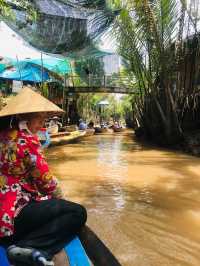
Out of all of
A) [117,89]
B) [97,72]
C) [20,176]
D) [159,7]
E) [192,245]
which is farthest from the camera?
[97,72]

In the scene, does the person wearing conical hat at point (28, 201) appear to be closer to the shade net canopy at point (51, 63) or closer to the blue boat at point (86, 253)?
the blue boat at point (86, 253)

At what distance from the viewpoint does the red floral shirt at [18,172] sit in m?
2.52

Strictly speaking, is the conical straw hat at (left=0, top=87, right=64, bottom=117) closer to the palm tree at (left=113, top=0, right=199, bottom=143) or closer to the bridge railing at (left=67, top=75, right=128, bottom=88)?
the palm tree at (left=113, top=0, right=199, bottom=143)

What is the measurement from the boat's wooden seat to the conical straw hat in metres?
0.78

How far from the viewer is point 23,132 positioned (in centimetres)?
265

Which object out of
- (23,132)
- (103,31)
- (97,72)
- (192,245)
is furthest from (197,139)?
(97,72)

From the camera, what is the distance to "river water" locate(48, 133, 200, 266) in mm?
4445

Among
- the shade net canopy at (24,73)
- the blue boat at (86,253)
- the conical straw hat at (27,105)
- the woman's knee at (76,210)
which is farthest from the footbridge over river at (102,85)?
the woman's knee at (76,210)

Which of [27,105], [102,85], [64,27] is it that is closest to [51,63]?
[64,27]

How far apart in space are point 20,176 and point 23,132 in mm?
255

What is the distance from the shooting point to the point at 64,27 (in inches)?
733

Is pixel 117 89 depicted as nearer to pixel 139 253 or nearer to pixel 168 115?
pixel 168 115

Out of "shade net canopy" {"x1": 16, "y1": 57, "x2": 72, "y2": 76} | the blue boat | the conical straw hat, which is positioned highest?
"shade net canopy" {"x1": 16, "y1": 57, "x2": 72, "y2": 76}

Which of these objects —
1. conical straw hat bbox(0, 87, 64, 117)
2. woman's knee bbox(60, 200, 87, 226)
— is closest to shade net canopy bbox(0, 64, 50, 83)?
conical straw hat bbox(0, 87, 64, 117)
